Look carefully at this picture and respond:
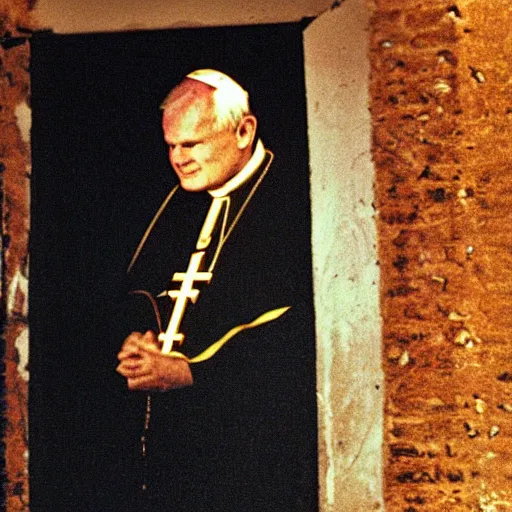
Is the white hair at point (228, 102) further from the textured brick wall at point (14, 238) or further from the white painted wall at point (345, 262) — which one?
the textured brick wall at point (14, 238)

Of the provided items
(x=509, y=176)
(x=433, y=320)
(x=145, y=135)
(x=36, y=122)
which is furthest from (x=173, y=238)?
(x=509, y=176)

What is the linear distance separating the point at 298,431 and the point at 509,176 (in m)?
1.57

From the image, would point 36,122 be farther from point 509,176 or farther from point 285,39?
point 509,176

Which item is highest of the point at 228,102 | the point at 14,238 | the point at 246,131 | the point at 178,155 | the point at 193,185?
the point at 228,102

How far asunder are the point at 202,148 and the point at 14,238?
105 cm

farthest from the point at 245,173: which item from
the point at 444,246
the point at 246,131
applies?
the point at 444,246

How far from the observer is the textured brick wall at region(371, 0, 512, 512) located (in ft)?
10.4

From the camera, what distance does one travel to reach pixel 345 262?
3.27 metres

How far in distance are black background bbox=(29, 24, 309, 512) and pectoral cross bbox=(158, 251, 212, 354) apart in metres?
0.26

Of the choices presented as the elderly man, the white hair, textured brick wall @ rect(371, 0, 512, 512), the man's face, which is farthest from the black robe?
textured brick wall @ rect(371, 0, 512, 512)

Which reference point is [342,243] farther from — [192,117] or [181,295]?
[192,117]

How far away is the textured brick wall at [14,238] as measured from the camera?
11.2 ft

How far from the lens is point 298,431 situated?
3287 mm

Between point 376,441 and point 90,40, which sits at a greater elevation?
point 90,40
